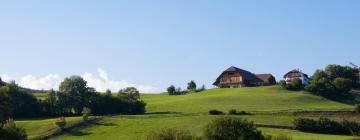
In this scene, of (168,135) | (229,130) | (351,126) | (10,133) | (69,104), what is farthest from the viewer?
(69,104)

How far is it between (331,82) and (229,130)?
9309cm

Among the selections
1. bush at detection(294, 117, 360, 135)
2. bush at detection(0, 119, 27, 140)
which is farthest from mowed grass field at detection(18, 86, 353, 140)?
bush at detection(0, 119, 27, 140)

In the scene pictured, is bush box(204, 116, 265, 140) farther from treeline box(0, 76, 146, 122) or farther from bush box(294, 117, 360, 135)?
treeline box(0, 76, 146, 122)

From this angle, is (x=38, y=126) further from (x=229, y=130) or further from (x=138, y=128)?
(x=229, y=130)

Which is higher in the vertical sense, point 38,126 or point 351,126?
point 38,126

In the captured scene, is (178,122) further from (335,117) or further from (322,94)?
(322,94)

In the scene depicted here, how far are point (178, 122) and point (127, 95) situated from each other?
3151cm

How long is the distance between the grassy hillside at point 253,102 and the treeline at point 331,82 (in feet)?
12.9

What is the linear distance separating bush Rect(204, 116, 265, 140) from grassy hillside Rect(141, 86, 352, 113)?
53.9 m

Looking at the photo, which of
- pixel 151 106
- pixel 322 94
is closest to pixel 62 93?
pixel 151 106

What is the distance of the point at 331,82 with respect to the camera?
162 metres

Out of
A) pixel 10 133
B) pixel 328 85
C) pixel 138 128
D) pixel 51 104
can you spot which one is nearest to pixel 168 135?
pixel 10 133

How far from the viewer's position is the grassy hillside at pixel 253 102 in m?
135

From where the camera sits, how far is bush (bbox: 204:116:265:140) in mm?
74125
